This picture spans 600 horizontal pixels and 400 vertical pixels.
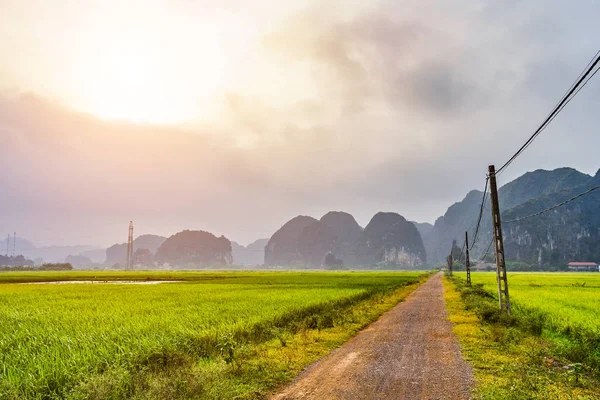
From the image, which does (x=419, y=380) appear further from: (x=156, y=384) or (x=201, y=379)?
(x=156, y=384)

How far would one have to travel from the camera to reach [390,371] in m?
7.55

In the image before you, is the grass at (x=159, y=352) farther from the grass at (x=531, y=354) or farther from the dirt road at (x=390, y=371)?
the grass at (x=531, y=354)

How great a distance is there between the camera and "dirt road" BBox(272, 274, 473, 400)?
6.25m

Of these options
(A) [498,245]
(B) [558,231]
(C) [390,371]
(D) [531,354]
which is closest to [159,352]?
(C) [390,371]

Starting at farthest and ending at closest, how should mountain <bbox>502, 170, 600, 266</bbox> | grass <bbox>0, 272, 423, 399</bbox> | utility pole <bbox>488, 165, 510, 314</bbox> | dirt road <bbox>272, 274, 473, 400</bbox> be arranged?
1. mountain <bbox>502, 170, 600, 266</bbox>
2. utility pole <bbox>488, 165, 510, 314</bbox>
3. dirt road <bbox>272, 274, 473, 400</bbox>
4. grass <bbox>0, 272, 423, 399</bbox>

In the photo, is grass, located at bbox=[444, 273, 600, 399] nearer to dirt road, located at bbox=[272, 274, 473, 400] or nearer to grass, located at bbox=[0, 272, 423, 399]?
dirt road, located at bbox=[272, 274, 473, 400]

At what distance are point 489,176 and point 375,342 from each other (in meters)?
9.42

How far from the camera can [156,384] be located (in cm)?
598

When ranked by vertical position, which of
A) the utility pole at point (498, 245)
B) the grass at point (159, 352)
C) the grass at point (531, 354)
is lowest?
the grass at point (531, 354)

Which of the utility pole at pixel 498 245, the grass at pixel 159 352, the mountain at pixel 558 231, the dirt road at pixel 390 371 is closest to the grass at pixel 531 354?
the dirt road at pixel 390 371

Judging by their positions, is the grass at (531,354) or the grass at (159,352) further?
the grass at (531,354)

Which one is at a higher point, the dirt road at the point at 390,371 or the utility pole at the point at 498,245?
the utility pole at the point at 498,245

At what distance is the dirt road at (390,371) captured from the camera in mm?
6246

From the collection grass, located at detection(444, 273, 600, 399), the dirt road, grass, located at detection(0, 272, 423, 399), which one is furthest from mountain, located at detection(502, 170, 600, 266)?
grass, located at detection(0, 272, 423, 399)
